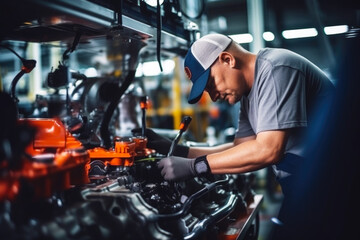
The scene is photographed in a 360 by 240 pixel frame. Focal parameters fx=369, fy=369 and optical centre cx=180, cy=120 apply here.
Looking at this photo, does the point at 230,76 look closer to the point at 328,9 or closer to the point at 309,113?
the point at 309,113

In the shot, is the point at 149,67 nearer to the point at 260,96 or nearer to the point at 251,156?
the point at 260,96

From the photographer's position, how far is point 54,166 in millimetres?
1089

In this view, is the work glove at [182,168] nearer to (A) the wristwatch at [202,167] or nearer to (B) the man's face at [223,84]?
(A) the wristwatch at [202,167]

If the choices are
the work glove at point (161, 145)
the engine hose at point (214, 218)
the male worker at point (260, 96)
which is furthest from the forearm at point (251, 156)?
the work glove at point (161, 145)

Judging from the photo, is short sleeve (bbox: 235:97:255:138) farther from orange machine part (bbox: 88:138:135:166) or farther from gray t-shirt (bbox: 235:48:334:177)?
orange machine part (bbox: 88:138:135:166)

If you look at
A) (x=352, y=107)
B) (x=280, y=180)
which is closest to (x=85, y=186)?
(x=280, y=180)

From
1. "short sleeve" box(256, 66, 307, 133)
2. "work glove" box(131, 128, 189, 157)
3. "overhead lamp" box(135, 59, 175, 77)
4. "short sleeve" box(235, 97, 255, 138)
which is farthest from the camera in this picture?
"overhead lamp" box(135, 59, 175, 77)

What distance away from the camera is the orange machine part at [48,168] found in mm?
1010

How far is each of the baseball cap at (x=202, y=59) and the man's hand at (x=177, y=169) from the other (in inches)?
12.5

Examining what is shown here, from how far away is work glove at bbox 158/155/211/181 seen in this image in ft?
5.36

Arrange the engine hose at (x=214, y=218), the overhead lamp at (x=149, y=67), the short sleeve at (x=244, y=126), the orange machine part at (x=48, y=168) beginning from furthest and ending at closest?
the overhead lamp at (x=149, y=67), the short sleeve at (x=244, y=126), the engine hose at (x=214, y=218), the orange machine part at (x=48, y=168)

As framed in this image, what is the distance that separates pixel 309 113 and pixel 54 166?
1.19 metres

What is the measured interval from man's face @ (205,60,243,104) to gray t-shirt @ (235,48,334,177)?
0.28 ft

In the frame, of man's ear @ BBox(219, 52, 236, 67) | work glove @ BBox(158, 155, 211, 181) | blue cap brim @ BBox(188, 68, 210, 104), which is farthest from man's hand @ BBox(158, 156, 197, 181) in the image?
man's ear @ BBox(219, 52, 236, 67)
